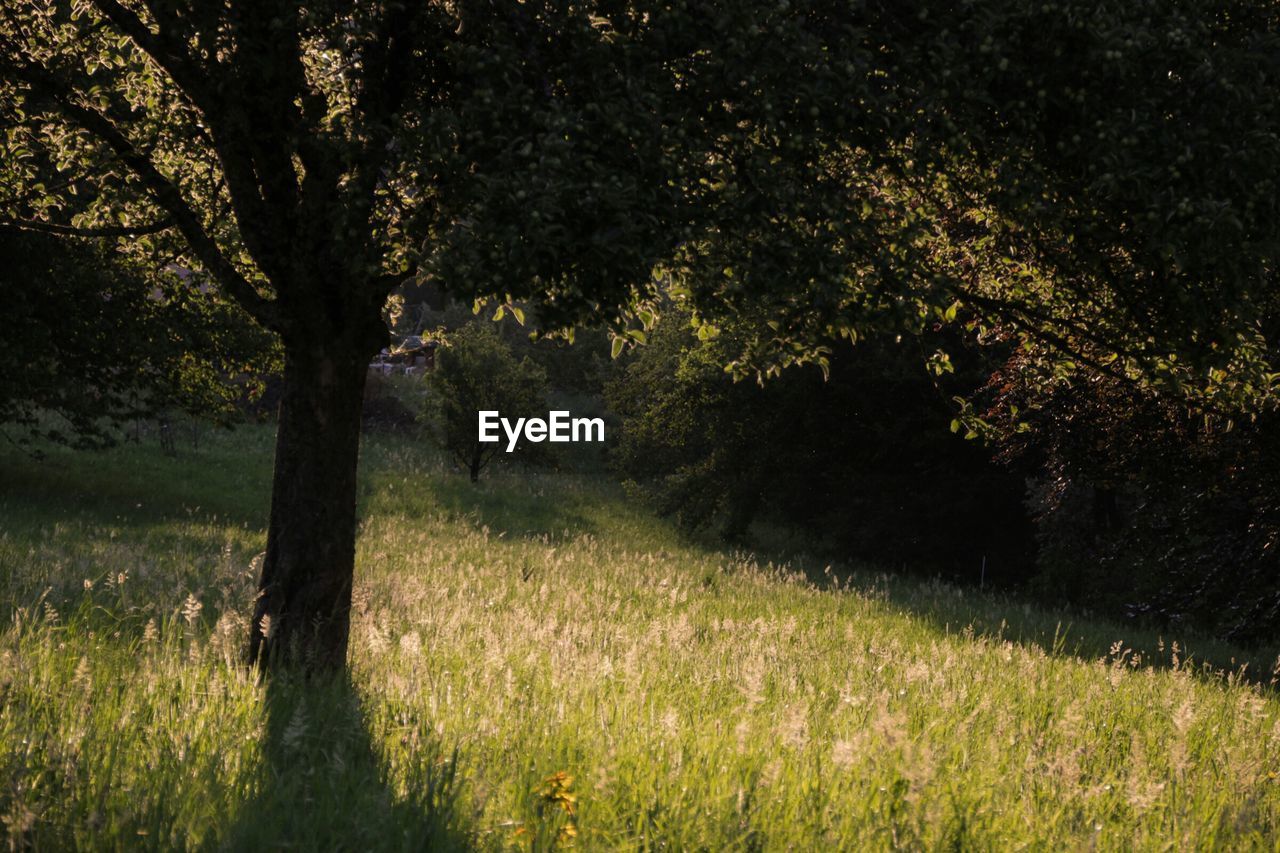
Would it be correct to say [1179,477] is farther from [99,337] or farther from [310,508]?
[99,337]

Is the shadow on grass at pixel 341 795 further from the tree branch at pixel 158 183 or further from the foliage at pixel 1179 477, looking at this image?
the foliage at pixel 1179 477

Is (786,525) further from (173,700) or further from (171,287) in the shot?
(173,700)

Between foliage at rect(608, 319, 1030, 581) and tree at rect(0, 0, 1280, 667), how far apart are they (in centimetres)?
1827

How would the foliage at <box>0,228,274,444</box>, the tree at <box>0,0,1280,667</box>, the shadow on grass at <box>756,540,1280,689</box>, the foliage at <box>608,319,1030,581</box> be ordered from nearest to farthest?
the tree at <box>0,0,1280,667</box>, the shadow on grass at <box>756,540,1280,689</box>, the foliage at <box>0,228,274,444</box>, the foliage at <box>608,319,1030,581</box>

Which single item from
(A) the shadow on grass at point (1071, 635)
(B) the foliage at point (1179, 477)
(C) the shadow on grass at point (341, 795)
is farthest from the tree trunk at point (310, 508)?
(B) the foliage at point (1179, 477)

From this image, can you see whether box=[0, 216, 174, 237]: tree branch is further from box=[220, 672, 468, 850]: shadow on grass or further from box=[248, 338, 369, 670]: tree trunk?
box=[220, 672, 468, 850]: shadow on grass

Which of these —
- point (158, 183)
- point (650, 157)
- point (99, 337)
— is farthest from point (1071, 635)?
point (99, 337)

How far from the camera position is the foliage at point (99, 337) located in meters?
17.6

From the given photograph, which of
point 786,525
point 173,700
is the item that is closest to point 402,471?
point 786,525

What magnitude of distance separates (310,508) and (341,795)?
2.82m

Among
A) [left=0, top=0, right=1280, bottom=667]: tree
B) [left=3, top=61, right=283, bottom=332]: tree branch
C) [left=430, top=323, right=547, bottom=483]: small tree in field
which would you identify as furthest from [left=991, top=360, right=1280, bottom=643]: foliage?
[left=430, top=323, right=547, bottom=483]: small tree in field

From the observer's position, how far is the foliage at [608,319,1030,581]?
84.9 ft

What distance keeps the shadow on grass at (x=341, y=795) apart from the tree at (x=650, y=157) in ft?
2.53

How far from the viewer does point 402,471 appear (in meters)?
34.9
